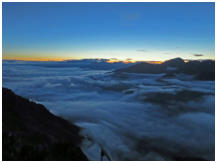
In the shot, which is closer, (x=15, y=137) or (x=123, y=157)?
(x=15, y=137)

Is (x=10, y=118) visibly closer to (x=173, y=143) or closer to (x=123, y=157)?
(x=123, y=157)

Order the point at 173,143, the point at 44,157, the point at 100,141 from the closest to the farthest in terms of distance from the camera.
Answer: the point at 44,157, the point at 100,141, the point at 173,143

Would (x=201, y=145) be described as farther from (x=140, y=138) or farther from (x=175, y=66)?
(x=175, y=66)

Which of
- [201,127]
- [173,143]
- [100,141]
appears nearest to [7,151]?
[100,141]

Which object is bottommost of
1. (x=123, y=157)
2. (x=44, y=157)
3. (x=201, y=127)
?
(x=201, y=127)

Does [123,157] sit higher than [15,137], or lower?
lower

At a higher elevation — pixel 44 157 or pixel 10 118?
pixel 10 118

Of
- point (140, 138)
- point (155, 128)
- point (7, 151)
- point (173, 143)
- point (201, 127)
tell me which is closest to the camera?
point (7, 151)

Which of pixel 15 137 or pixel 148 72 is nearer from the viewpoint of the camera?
pixel 15 137

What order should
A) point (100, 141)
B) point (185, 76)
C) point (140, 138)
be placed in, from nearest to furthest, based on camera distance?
point (100, 141) < point (140, 138) < point (185, 76)

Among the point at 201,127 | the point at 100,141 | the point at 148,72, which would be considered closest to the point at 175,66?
the point at 148,72
